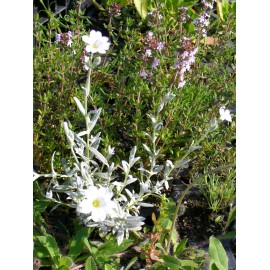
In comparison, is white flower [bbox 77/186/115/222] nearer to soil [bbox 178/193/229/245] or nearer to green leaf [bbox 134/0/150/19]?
soil [bbox 178/193/229/245]

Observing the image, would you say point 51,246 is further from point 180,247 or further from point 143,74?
point 143,74

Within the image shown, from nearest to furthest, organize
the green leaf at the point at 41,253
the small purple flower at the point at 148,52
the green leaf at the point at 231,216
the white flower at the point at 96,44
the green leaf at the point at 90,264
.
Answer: the white flower at the point at 96,44, the green leaf at the point at 90,264, the green leaf at the point at 41,253, the small purple flower at the point at 148,52, the green leaf at the point at 231,216

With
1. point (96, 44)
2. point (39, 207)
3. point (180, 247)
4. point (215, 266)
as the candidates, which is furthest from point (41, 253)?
point (96, 44)

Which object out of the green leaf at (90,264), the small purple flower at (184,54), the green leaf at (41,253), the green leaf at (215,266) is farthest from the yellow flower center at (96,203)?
the small purple flower at (184,54)

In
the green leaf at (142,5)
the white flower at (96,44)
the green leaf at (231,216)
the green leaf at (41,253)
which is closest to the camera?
the white flower at (96,44)

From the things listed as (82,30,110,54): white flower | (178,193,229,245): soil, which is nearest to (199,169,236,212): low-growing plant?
(178,193,229,245): soil

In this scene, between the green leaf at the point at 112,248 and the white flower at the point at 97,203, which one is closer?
the white flower at the point at 97,203

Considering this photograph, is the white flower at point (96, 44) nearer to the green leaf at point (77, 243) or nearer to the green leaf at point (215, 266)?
the green leaf at point (77, 243)

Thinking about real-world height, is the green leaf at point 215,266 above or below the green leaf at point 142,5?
below

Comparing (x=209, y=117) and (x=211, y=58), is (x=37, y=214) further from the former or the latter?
(x=211, y=58)
